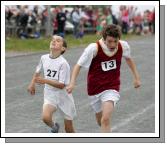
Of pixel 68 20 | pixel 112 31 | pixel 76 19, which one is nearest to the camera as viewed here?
pixel 112 31

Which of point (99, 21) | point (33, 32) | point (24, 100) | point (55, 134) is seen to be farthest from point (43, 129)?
point (99, 21)

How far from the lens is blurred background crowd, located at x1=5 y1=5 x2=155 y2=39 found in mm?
28672

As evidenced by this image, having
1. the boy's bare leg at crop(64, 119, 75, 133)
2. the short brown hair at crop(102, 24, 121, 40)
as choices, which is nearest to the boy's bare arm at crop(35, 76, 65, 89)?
the boy's bare leg at crop(64, 119, 75, 133)

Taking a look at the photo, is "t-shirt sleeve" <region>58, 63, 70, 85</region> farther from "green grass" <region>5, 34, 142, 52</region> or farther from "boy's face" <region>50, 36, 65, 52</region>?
"green grass" <region>5, 34, 142, 52</region>

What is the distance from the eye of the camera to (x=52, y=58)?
8.47 metres

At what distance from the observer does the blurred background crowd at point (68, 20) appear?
28672 mm

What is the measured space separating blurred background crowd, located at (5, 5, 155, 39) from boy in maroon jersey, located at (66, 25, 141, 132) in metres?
19.4

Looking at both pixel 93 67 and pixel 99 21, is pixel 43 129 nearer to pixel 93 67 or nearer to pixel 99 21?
pixel 93 67

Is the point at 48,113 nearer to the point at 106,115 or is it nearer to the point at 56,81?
the point at 56,81

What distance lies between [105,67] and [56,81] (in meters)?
0.69

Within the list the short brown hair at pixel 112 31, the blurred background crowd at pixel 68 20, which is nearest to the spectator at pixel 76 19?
the blurred background crowd at pixel 68 20

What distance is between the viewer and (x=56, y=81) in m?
8.30

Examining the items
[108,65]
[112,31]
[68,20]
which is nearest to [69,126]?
[108,65]

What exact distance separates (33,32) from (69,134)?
21753mm
